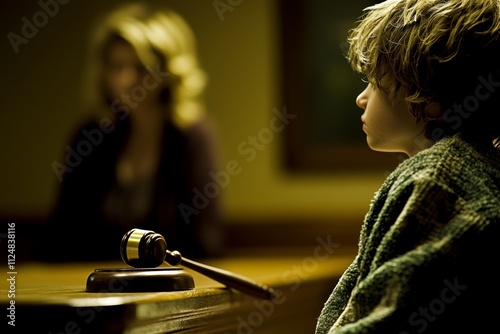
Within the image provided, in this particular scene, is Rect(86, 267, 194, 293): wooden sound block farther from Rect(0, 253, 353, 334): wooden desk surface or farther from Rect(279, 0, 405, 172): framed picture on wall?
Rect(279, 0, 405, 172): framed picture on wall

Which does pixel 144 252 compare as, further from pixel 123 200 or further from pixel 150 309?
pixel 123 200

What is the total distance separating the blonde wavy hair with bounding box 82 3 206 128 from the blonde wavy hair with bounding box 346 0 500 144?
2.49 metres

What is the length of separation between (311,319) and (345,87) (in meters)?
2.91

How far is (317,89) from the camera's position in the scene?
5.05 m

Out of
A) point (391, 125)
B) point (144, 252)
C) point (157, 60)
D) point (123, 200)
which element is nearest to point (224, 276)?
point (144, 252)

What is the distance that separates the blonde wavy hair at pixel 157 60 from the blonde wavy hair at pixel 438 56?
2491 millimetres

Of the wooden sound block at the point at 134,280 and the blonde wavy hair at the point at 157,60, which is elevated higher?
the blonde wavy hair at the point at 157,60

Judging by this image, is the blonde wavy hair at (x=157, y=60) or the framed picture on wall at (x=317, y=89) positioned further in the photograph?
the framed picture on wall at (x=317, y=89)

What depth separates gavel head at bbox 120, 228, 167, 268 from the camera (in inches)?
50.4

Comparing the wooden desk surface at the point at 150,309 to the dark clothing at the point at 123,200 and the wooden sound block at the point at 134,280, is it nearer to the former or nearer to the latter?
the wooden sound block at the point at 134,280

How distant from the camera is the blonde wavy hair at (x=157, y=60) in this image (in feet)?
12.3

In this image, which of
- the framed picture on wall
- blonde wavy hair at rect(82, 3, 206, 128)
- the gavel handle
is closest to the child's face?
the gavel handle

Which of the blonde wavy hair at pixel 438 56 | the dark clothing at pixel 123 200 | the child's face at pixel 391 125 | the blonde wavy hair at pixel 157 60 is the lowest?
the dark clothing at pixel 123 200

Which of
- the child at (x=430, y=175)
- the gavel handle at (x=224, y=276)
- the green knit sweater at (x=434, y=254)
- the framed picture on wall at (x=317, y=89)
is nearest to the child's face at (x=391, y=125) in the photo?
the child at (x=430, y=175)
